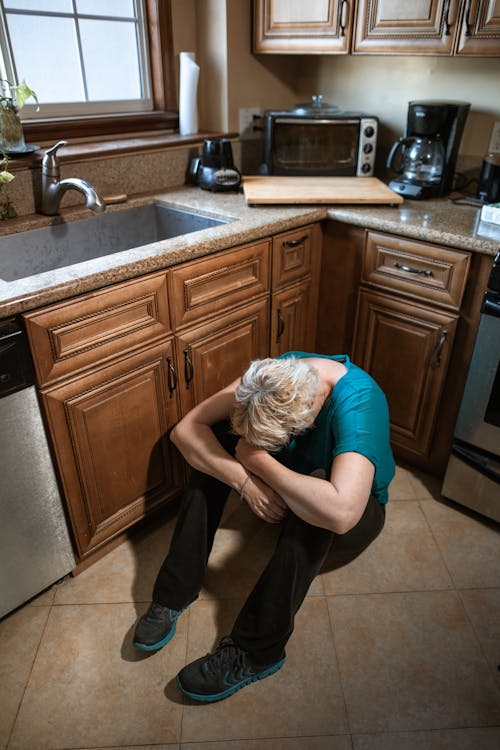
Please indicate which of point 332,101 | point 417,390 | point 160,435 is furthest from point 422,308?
point 332,101

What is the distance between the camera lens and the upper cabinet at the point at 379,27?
1.69m

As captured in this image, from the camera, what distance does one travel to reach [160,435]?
64.7 inches

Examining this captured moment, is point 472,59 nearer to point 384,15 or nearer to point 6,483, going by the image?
point 384,15

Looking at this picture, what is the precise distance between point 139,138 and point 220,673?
6.05 feet

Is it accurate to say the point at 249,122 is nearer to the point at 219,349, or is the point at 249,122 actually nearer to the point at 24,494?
the point at 219,349

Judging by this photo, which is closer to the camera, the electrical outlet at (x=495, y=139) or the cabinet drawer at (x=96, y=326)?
the cabinet drawer at (x=96, y=326)

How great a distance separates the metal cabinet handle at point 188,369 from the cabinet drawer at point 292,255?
43 cm

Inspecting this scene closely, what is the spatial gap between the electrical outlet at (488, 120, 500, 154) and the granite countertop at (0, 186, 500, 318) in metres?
0.29

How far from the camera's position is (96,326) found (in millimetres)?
1340

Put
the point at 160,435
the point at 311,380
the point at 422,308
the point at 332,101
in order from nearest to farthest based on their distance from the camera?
1. the point at 311,380
2. the point at 160,435
3. the point at 422,308
4. the point at 332,101

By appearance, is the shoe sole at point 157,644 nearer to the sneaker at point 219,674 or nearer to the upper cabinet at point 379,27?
the sneaker at point 219,674

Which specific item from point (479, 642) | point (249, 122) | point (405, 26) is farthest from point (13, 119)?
point (479, 642)

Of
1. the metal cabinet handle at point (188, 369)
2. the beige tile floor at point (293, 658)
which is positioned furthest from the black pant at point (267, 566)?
the metal cabinet handle at point (188, 369)

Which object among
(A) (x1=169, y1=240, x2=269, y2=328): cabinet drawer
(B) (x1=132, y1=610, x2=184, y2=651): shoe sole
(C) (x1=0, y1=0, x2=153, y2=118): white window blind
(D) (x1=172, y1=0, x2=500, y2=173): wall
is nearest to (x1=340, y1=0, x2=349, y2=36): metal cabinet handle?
(D) (x1=172, y1=0, x2=500, y2=173): wall
